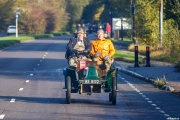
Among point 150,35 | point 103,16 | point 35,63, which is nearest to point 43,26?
point 103,16

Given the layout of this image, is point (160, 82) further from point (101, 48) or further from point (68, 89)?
point (68, 89)

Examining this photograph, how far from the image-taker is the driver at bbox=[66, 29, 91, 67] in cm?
1614

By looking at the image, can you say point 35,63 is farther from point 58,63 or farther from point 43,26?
point 43,26

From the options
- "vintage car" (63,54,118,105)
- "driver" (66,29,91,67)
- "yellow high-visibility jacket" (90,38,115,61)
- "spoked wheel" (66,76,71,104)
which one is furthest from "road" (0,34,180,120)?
"yellow high-visibility jacket" (90,38,115,61)

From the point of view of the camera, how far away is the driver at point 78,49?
16.1 meters

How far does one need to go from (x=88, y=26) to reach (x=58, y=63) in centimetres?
6943

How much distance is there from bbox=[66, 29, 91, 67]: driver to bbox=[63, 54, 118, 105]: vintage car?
0.31 meters

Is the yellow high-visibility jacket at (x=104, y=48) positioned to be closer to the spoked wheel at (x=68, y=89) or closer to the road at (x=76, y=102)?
the spoked wheel at (x=68, y=89)

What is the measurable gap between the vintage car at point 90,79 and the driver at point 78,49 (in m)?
0.31

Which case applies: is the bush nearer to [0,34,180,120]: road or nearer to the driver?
[0,34,180,120]: road

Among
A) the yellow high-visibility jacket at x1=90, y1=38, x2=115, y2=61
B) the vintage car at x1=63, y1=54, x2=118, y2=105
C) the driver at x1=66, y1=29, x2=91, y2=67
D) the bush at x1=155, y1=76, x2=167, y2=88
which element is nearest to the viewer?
the vintage car at x1=63, y1=54, x2=118, y2=105

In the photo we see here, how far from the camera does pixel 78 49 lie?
1689 cm

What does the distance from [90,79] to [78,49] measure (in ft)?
5.40

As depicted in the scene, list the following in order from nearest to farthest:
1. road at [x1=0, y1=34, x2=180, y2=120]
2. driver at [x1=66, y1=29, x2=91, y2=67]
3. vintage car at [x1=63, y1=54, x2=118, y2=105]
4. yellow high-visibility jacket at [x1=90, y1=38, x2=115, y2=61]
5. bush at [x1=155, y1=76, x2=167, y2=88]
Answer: road at [x1=0, y1=34, x2=180, y2=120] < vintage car at [x1=63, y1=54, x2=118, y2=105] < driver at [x1=66, y1=29, x2=91, y2=67] < yellow high-visibility jacket at [x1=90, y1=38, x2=115, y2=61] < bush at [x1=155, y1=76, x2=167, y2=88]
